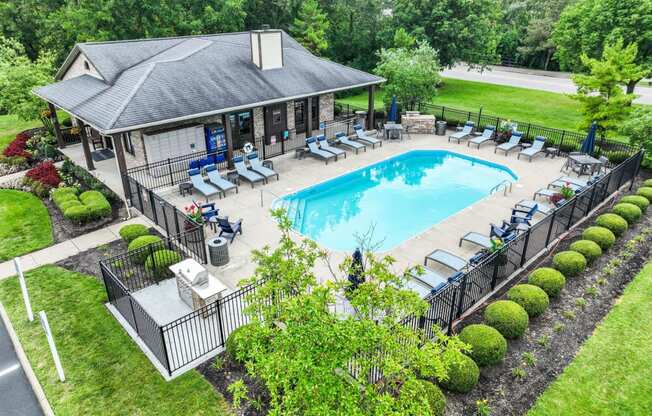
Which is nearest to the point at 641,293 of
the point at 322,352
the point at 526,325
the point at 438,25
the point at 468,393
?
the point at 526,325

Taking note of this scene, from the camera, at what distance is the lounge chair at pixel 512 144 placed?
2235 cm

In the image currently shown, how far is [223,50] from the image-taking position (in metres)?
22.3

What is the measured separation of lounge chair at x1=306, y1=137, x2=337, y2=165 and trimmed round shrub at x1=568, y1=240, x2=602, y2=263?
463 inches

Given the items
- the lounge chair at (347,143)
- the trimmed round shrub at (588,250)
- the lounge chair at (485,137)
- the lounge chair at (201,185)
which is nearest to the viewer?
the trimmed round shrub at (588,250)

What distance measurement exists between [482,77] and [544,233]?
36.5m

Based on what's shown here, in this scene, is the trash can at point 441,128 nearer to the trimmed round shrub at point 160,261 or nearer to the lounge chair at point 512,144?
the lounge chair at point 512,144

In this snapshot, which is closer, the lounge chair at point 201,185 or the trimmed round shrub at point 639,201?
the trimmed round shrub at point 639,201

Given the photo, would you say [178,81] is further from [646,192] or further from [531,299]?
[646,192]

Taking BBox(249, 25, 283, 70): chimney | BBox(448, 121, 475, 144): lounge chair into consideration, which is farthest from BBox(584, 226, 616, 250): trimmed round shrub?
BBox(249, 25, 283, 70): chimney

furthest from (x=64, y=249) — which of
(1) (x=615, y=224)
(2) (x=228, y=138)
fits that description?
(1) (x=615, y=224)

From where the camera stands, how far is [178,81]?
18.7m

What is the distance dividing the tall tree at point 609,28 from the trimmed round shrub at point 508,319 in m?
22.8

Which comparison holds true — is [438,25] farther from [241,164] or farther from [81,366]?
[81,366]

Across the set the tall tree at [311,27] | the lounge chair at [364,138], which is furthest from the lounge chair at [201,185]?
the tall tree at [311,27]
